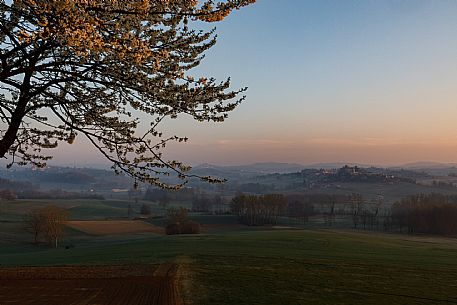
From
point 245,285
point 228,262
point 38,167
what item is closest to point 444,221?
point 228,262

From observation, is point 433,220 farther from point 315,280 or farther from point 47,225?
point 315,280

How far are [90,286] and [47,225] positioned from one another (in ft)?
172

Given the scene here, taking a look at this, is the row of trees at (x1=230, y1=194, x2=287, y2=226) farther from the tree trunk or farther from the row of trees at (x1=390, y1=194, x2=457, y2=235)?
the tree trunk

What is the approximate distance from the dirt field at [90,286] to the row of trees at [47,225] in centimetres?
4743

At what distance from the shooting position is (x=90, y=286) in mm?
15422

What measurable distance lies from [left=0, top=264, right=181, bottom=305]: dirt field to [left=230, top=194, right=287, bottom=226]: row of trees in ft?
266

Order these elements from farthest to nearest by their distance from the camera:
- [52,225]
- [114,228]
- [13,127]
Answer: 1. [114,228]
2. [52,225]
3. [13,127]

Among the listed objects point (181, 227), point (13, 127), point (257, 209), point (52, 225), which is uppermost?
point (13, 127)

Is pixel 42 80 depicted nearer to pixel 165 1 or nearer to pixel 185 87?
pixel 185 87

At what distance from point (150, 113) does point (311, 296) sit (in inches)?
388

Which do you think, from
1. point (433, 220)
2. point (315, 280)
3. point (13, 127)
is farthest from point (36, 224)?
point (433, 220)

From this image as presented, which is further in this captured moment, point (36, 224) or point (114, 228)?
point (114, 228)

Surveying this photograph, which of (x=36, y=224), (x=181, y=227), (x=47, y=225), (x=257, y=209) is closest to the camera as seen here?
(x=47, y=225)

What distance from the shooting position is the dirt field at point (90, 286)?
13.2 meters
